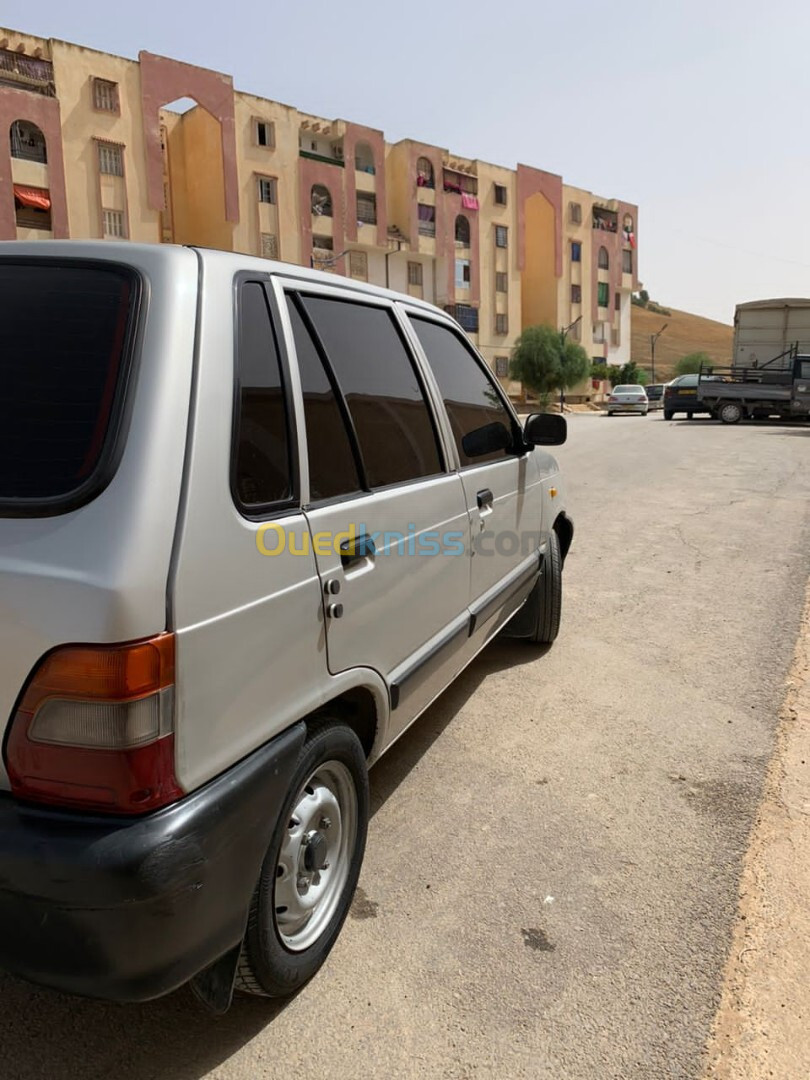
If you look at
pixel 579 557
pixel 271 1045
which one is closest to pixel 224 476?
pixel 271 1045

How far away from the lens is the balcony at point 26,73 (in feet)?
110

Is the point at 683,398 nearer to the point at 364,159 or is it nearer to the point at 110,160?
the point at 110,160

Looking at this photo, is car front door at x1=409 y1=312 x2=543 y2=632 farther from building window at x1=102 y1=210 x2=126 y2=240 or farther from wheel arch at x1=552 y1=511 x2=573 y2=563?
building window at x1=102 y1=210 x2=126 y2=240

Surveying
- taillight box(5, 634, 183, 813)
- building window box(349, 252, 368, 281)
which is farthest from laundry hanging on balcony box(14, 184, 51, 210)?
taillight box(5, 634, 183, 813)

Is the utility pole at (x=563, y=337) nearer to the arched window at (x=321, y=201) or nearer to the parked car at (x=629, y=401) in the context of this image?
the parked car at (x=629, y=401)

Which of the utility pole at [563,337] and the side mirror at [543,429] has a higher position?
the utility pole at [563,337]

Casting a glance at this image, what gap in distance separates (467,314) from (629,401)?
61.4ft

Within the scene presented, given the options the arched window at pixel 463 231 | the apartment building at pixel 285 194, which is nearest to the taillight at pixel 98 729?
the apartment building at pixel 285 194

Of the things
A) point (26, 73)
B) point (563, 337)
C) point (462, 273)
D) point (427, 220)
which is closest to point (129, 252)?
point (26, 73)

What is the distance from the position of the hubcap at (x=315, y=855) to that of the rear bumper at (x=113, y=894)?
0.39 meters

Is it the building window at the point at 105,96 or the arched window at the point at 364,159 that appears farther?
the arched window at the point at 364,159

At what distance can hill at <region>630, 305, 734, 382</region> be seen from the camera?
14050 centimetres

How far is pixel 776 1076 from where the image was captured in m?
1.91

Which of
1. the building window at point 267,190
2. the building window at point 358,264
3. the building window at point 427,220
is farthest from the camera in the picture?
the building window at point 427,220
